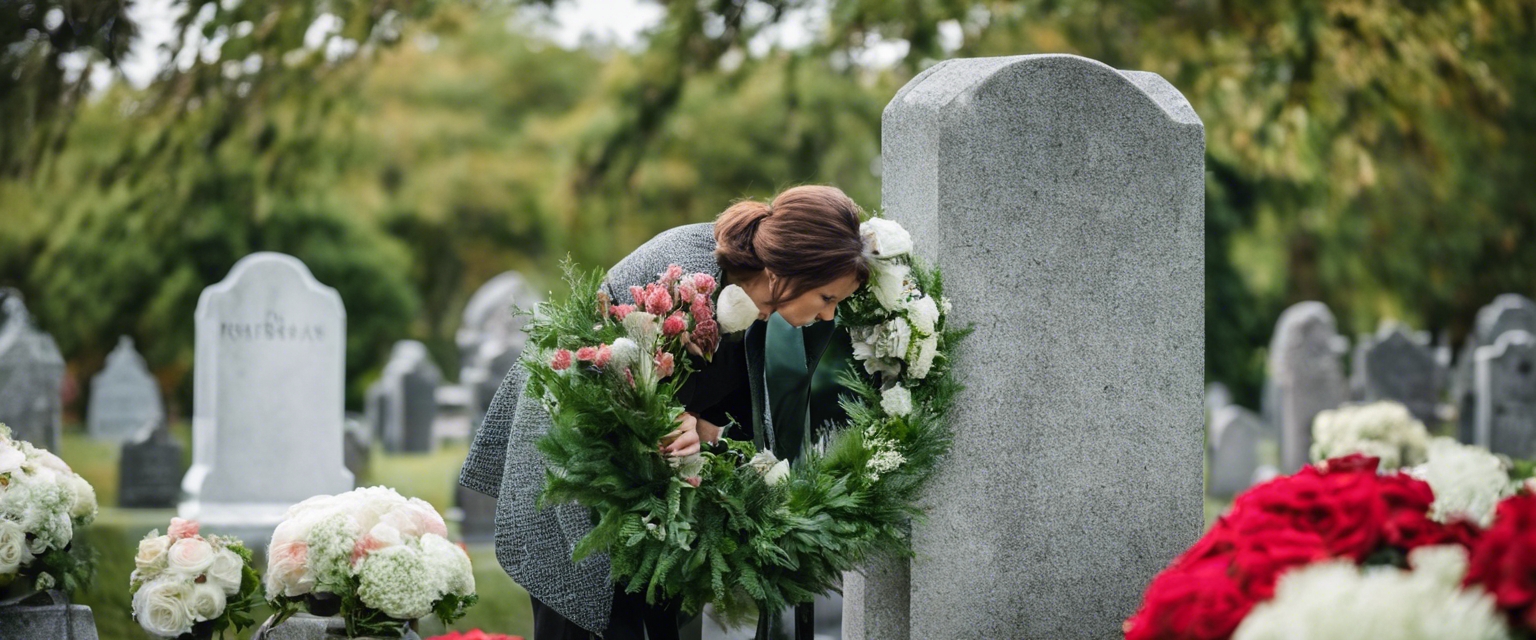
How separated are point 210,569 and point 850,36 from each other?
24.5ft

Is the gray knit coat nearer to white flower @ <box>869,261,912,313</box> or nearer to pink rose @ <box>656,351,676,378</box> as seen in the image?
pink rose @ <box>656,351,676,378</box>

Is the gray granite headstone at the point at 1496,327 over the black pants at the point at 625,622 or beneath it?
beneath

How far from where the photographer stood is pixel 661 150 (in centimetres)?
1761

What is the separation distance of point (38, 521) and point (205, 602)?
0.69 meters

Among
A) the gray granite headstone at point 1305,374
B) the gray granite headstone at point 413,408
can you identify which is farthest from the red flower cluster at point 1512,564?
the gray granite headstone at point 413,408

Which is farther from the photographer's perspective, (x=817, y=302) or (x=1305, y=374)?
(x=1305, y=374)

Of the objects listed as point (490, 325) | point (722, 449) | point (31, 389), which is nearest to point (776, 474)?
point (722, 449)

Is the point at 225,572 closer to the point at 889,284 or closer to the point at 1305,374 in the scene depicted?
the point at 889,284

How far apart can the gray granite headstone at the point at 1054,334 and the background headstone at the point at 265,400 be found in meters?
5.82

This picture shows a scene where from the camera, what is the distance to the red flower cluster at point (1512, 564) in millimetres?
2221

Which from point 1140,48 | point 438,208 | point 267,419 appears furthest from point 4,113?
point 438,208

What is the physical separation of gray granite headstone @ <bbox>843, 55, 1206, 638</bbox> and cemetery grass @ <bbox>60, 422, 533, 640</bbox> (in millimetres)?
1962

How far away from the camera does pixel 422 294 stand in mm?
29281

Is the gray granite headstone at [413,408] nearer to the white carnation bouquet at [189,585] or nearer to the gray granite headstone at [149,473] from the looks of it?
the gray granite headstone at [149,473]
